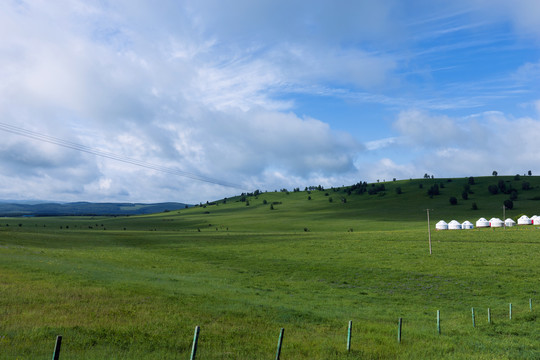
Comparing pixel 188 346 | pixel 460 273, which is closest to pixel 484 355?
pixel 188 346

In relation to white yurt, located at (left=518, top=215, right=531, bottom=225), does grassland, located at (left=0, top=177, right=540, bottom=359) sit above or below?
below

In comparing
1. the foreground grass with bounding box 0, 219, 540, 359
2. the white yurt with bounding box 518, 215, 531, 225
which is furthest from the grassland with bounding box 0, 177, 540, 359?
the white yurt with bounding box 518, 215, 531, 225

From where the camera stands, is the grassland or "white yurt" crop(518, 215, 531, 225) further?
"white yurt" crop(518, 215, 531, 225)

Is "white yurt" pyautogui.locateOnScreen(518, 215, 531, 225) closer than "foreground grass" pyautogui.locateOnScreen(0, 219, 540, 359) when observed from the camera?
No

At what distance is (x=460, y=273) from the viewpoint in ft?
165

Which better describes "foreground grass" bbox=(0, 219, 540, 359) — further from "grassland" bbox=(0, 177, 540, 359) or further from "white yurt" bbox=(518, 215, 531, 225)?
"white yurt" bbox=(518, 215, 531, 225)

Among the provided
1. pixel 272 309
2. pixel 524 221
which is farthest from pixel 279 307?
pixel 524 221

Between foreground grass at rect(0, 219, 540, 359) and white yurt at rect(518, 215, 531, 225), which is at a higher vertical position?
white yurt at rect(518, 215, 531, 225)

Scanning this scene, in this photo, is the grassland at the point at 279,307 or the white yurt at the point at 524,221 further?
the white yurt at the point at 524,221

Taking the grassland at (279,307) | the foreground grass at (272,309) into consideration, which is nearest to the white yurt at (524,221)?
the grassland at (279,307)

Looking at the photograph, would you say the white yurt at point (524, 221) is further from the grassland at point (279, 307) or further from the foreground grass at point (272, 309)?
the foreground grass at point (272, 309)

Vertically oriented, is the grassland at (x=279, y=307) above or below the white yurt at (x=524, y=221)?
below

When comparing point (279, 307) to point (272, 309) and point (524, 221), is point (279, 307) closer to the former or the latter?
point (272, 309)

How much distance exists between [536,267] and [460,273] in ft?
41.7
